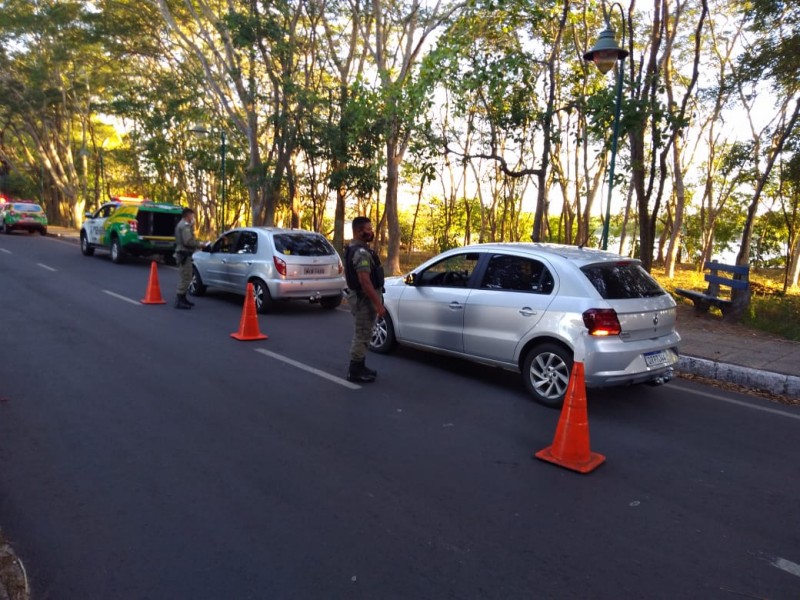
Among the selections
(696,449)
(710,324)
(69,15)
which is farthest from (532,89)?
(69,15)

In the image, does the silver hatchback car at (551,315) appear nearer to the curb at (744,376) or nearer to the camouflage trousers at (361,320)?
the camouflage trousers at (361,320)

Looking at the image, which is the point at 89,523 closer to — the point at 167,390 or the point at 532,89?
the point at 167,390

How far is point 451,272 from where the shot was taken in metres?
7.15

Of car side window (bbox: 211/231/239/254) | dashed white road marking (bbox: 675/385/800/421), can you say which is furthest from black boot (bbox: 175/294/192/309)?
dashed white road marking (bbox: 675/385/800/421)

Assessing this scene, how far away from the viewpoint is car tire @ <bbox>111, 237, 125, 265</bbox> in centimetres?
1742

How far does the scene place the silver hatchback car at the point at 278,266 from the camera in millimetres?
10414

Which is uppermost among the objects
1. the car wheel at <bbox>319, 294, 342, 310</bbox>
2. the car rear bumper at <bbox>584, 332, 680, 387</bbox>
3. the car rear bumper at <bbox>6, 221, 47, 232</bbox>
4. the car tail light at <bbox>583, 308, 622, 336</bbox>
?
the car rear bumper at <bbox>6, 221, 47, 232</bbox>

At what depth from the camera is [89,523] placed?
3.49 metres

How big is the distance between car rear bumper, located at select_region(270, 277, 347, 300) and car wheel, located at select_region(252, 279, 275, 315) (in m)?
0.17

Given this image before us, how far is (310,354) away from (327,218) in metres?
27.5

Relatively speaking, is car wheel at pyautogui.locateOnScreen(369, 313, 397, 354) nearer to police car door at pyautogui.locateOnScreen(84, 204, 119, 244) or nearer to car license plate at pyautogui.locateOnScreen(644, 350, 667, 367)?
car license plate at pyautogui.locateOnScreen(644, 350, 667, 367)

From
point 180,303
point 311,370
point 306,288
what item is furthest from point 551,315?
point 180,303

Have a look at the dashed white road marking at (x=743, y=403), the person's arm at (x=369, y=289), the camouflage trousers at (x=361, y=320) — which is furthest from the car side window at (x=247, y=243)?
the dashed white road marking at (x=743, y=403)

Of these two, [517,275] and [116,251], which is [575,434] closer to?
[517,275]
